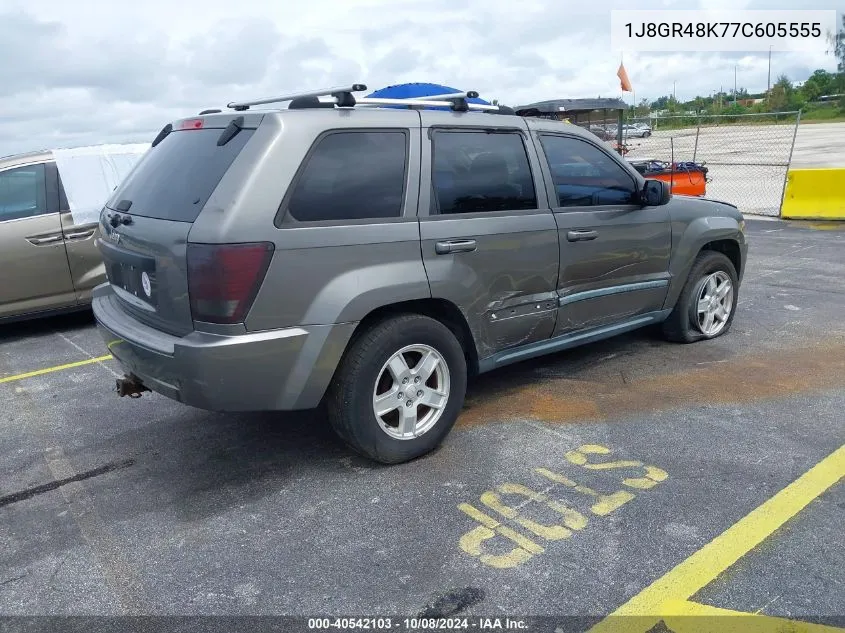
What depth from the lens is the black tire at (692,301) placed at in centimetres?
543

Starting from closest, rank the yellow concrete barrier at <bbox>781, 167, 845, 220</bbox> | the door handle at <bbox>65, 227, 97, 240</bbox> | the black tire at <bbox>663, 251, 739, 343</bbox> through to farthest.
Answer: the black tire at <bbox>663, 251, 739, 343</bbox>, the door handle at <bbox>65, 227, 97, 240</bbox>, the yellow concrete barrier at <bbox>781, 167, 845, 220</bbox>

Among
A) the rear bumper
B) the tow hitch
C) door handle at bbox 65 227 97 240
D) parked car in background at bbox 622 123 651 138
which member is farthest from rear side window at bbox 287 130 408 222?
parked car in background at bbox 622 123 651 138

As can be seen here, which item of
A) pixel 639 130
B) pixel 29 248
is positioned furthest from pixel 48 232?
pixel 639 130

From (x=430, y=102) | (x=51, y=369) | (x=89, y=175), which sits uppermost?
(x=430, y=102)

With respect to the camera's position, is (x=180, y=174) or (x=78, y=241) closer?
(x=180, y=174)

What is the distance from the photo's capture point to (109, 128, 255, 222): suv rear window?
336cm

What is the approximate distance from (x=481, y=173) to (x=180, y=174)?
1.61m

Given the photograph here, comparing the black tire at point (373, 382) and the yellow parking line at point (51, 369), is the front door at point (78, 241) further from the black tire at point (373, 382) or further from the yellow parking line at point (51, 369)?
the black tire at point (373, 382)

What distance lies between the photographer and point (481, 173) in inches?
160

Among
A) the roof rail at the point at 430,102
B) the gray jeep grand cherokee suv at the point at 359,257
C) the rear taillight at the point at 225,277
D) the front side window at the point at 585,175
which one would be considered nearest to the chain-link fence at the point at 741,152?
the front side window at the point at 585,175

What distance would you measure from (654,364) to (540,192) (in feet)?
5.76

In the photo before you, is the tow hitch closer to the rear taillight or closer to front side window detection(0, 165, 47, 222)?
the rear taillight

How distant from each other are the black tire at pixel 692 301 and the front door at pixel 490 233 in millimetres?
1567

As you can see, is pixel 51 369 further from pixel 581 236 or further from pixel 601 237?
pixel 601 237
